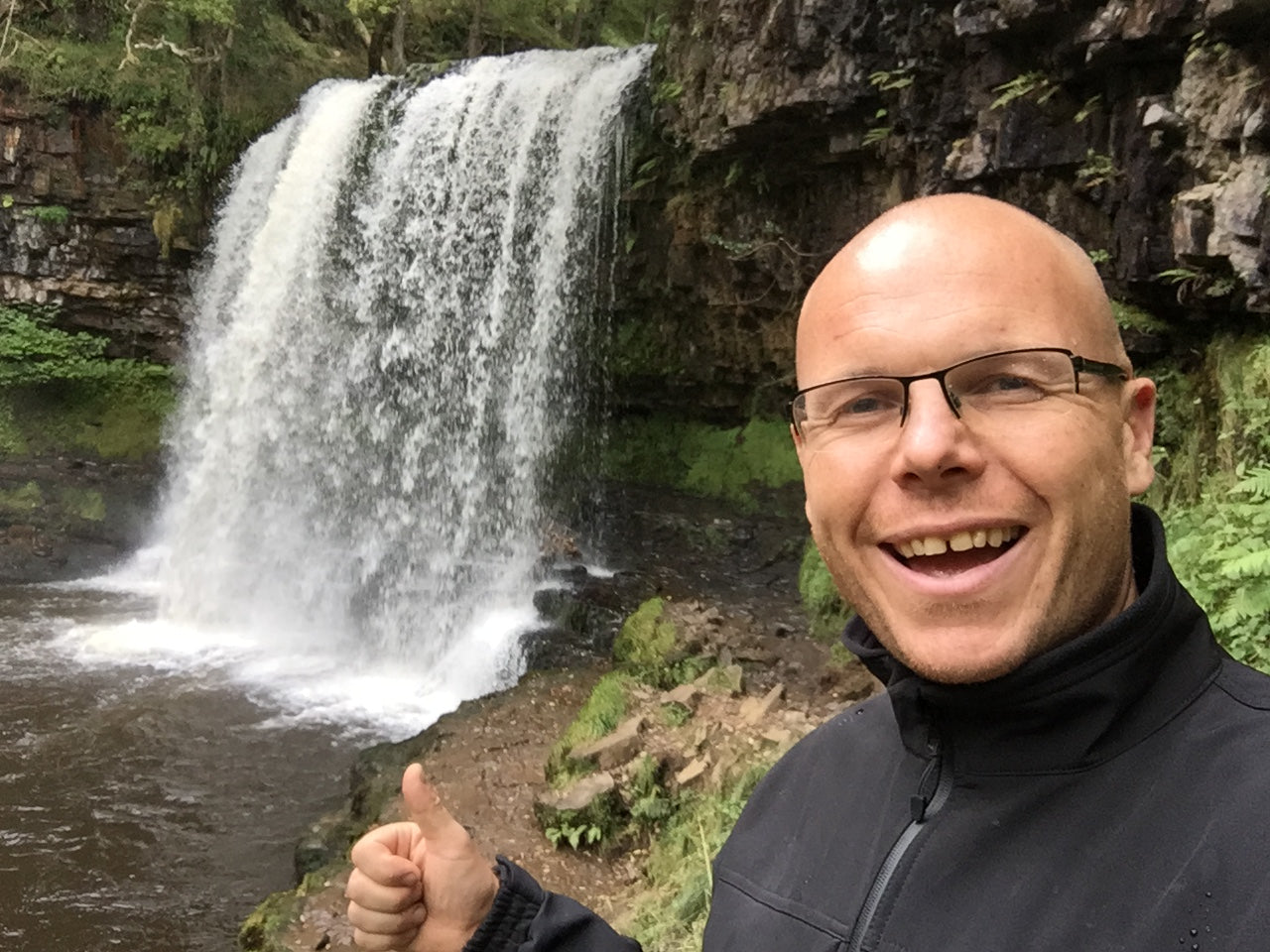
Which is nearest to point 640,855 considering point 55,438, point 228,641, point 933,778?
point 933,778

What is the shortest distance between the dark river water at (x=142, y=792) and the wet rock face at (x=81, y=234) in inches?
269

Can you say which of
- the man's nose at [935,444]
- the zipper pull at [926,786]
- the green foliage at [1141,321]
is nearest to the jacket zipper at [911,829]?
the zipper pull at [926,786]

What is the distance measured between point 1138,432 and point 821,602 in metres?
8.06

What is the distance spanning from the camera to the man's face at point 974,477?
1.14 m

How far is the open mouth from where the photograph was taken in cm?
116

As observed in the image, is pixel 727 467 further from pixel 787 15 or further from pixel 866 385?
pixel 866 385

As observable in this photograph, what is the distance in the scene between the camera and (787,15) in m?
8.51

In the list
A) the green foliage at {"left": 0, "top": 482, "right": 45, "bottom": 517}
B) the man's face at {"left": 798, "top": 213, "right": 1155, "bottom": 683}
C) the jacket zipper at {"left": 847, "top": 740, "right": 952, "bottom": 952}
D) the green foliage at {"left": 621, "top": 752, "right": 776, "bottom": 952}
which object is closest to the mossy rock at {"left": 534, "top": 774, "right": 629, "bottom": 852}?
the green foliage at {"left": 621, "top": 752, "right": 776, "bottom": 952}

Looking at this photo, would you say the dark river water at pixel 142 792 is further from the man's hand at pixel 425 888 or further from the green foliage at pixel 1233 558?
the green foliage at pixel 1233 558

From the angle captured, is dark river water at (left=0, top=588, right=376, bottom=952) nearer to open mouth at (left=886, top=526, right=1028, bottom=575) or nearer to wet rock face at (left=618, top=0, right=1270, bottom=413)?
open mouth at (left=886, top=526, right=1028, bottom=575)

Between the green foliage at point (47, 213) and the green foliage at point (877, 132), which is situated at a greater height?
the green foliage at point (877, 132)

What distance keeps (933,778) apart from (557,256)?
444 inches

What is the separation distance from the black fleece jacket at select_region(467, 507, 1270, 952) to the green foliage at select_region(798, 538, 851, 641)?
7101 mm

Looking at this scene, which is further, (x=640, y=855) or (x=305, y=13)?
(x=305, y=13)
